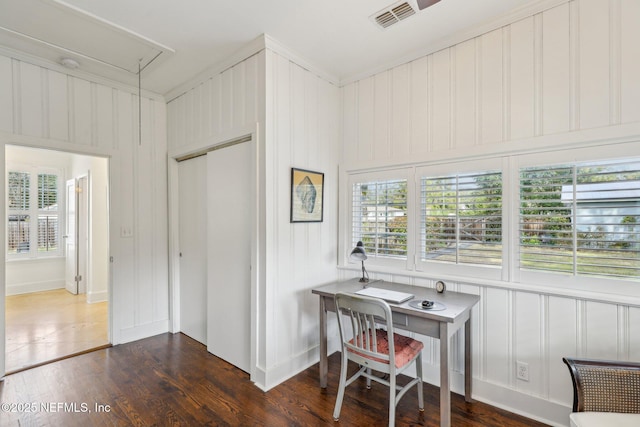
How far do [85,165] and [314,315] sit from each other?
4.74m

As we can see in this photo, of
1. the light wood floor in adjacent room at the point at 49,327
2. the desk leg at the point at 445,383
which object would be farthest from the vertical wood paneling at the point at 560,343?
the light wood floor in adjacent room at the point at 49,327

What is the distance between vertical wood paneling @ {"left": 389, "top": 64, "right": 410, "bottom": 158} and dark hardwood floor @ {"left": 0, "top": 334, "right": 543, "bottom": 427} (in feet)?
6.74

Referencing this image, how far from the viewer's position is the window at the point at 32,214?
507 cm

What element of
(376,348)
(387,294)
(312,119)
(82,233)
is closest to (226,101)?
(312,119)

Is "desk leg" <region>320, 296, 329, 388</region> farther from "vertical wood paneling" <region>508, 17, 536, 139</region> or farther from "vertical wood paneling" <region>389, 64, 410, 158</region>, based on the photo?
"vertical wood paneling" <region>508, 17, 536, 139</region>

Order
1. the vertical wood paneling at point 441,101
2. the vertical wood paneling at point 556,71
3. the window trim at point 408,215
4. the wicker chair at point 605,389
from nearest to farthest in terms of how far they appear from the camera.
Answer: the wicker chair at point 605,389
the vertical wood paneling at point 556,71
the vertical wood paneling at point 441,101
the window trim at point 408,215

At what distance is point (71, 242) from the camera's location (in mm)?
5273

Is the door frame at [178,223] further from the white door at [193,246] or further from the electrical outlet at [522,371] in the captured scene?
the electrical outlet at [522,371]

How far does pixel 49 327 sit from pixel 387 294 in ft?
13.7

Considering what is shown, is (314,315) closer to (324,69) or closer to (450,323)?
(450,323)

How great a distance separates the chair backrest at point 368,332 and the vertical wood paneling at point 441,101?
4.75ft

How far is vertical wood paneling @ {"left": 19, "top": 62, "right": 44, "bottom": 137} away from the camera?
8.64 feet

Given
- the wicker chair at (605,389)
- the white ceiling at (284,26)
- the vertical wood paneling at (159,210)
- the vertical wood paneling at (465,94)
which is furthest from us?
the vertical wood paneling at (159,210)

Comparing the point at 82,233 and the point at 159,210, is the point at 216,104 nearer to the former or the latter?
the point at 159,210
